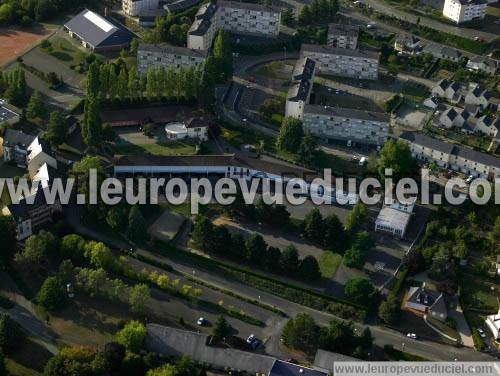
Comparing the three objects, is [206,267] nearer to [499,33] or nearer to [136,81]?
[136,81]

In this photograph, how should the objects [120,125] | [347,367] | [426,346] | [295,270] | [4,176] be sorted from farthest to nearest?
[120,125], [4,176], [295,270], [426,346], [347,367]

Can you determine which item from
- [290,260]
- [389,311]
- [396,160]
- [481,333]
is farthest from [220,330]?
[396,160]

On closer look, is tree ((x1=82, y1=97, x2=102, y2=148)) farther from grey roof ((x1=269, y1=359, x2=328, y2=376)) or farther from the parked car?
the parked car

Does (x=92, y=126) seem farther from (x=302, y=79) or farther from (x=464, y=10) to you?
(x=464, y=10)

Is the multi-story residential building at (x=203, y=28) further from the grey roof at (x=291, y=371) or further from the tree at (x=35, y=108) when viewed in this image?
the grey roof at (x=291, y=371)

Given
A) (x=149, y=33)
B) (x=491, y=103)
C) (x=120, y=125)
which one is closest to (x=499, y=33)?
(x=491, y=103)

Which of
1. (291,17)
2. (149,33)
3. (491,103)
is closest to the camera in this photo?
(491,103)

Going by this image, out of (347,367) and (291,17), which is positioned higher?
(291,17)

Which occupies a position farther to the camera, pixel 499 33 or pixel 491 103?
pixel 499 33
